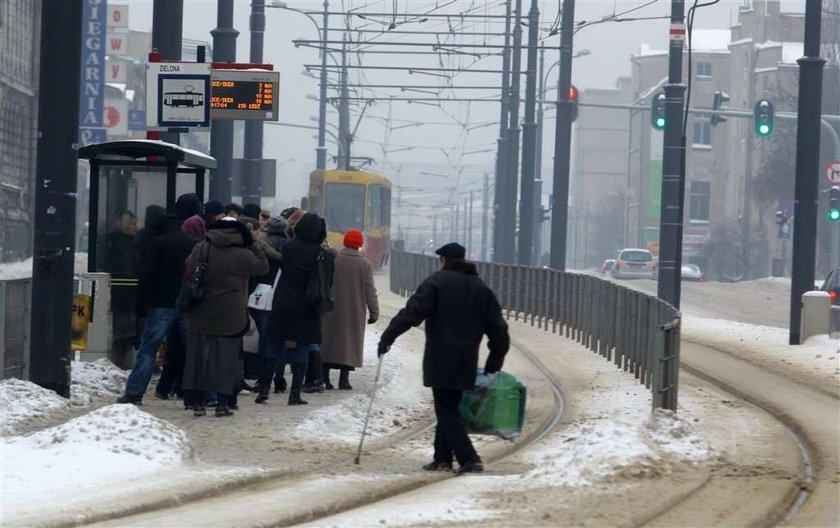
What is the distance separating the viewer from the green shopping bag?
1128cm

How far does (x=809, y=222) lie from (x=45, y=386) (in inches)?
561

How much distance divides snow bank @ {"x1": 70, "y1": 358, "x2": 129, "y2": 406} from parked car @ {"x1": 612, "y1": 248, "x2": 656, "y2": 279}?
170ft

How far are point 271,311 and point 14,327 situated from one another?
6.97ft

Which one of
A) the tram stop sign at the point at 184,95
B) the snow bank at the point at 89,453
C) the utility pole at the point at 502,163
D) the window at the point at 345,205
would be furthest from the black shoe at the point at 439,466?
the utility pole at the point at 502,163

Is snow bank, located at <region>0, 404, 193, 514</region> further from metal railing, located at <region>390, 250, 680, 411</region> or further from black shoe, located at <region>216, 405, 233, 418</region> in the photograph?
metal railing, located at <region>390, 250, 680, 411</region>

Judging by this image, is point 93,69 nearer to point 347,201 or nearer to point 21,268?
point 21,268

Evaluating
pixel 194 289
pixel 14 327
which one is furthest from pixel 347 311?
pixel 14 327

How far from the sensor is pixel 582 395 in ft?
55.4

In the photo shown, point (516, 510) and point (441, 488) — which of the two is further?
point (441, 488)

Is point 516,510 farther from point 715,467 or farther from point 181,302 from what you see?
point 181,302

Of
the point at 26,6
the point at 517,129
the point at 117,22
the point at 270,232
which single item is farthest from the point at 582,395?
the point at 117,22

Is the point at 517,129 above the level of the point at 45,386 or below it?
above

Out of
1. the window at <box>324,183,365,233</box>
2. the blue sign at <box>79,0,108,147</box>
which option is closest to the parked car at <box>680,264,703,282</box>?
the window at <box>324,183,365,233</box>

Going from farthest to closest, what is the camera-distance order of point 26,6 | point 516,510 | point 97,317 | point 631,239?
point 631,239 < point 26,6 < point 97,317 < point 516,510
